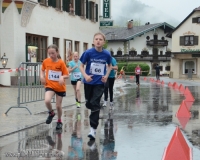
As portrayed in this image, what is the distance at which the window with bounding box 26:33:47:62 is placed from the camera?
27.1 metres

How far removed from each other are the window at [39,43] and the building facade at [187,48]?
3588cm

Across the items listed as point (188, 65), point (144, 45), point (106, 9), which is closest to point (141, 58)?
point (144, 45)

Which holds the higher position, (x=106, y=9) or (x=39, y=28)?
(x=106, y=9)

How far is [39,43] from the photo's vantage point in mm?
28141

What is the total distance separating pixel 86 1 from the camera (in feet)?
114

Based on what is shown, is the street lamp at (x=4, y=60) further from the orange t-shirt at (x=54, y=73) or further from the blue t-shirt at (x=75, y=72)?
the orange t-shirt at (x=54, y=73)

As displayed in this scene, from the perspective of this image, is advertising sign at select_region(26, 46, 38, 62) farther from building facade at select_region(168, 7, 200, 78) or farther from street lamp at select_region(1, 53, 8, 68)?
building facade at select_region(168, 7, 200, 78)

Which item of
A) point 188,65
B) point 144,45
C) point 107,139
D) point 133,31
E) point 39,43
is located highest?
point 133,31

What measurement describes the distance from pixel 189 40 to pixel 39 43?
3851 cm

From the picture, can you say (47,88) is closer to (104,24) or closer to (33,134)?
(33,134)

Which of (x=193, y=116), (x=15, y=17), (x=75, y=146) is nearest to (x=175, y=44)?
(x=15, y=17)

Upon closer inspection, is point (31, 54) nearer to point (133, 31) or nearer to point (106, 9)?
point (106, 9)

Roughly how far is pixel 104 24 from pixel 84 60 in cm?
2708

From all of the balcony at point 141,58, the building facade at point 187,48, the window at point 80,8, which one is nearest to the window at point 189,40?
the building facade at point 187,48
